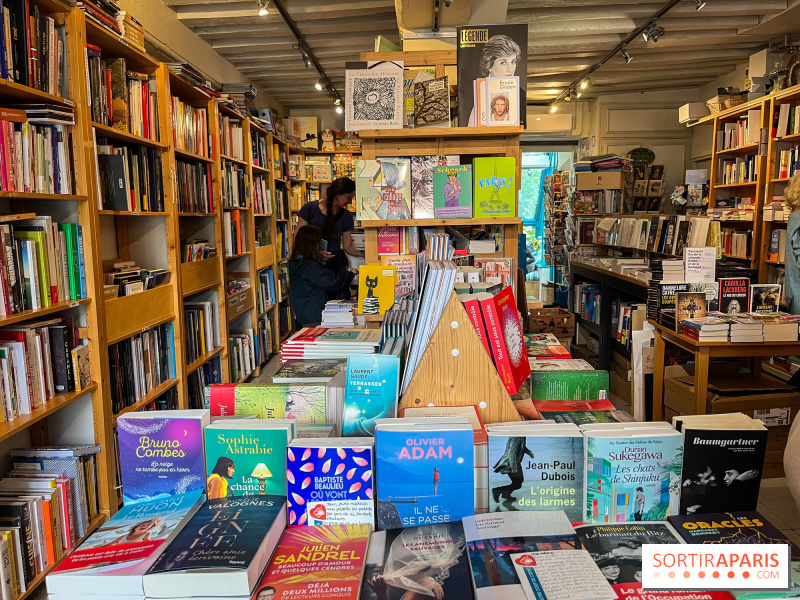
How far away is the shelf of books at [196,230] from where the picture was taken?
3803 mm

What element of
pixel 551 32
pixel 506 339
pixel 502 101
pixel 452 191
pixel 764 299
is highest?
pixel 551 32

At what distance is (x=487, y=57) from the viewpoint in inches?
130

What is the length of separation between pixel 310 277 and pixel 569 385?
3153 millimetres

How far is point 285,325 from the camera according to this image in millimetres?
7344

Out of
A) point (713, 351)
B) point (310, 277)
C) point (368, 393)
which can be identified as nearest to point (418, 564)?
point (368, 393)

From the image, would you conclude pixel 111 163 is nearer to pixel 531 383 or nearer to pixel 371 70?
pixel 371 70

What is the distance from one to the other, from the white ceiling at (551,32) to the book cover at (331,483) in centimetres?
354

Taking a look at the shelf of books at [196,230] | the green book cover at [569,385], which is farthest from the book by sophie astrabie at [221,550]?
the shelf of books at [196,230]

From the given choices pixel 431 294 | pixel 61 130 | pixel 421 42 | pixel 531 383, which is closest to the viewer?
pixel 431 294

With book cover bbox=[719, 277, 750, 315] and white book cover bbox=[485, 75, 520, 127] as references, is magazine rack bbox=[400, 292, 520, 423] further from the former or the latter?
book cover bbox=[719, 277, 750, 315]

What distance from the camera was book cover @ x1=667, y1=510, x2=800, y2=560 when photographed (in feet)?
3.84

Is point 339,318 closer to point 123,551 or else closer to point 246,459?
point 246,459

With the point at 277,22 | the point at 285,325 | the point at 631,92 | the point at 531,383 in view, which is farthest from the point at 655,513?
the point at 631,92

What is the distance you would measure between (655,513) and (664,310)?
248 centimetres
